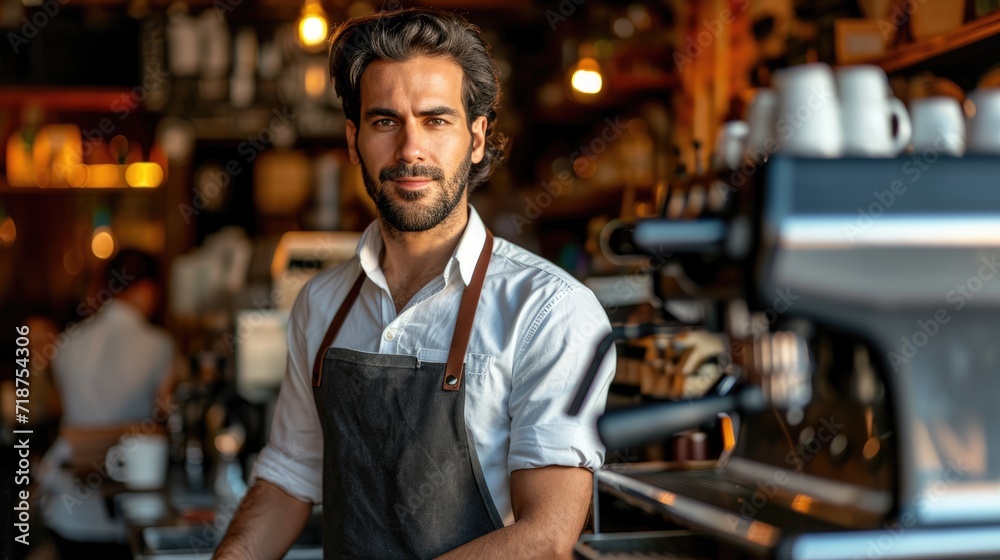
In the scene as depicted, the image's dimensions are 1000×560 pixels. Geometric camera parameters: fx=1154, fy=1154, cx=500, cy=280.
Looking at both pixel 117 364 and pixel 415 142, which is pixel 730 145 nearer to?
pixel 415 142

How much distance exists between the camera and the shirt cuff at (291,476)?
181 centimetres

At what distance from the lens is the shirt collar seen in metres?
1.66

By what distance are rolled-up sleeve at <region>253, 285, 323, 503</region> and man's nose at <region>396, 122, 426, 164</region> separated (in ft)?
1.15

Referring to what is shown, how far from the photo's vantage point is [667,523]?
1.33 metres

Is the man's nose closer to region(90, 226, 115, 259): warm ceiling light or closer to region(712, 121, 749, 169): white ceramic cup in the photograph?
region(712, 121, 749, 169): white ceramic cup

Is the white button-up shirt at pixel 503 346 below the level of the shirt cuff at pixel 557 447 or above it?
above

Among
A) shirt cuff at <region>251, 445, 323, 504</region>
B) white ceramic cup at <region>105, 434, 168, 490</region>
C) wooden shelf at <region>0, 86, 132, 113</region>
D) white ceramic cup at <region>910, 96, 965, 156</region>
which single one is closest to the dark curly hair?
shirt cuff at <region>251, 445, 323, 504</region>

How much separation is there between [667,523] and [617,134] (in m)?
3.37

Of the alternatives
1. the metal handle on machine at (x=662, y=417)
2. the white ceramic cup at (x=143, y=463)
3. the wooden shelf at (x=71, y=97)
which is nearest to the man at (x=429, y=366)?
the metal handle on machine at (x=662, y=417)

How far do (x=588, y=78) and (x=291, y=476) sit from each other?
2.43 m

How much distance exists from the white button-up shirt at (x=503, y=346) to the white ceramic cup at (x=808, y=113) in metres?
0.35

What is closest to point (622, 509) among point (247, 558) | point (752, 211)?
point (247, 558)

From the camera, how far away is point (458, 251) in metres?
1.66

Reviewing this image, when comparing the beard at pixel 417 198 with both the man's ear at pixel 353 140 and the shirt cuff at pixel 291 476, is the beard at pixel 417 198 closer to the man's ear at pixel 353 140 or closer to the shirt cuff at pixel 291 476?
the man's ear at pixel 353 140
